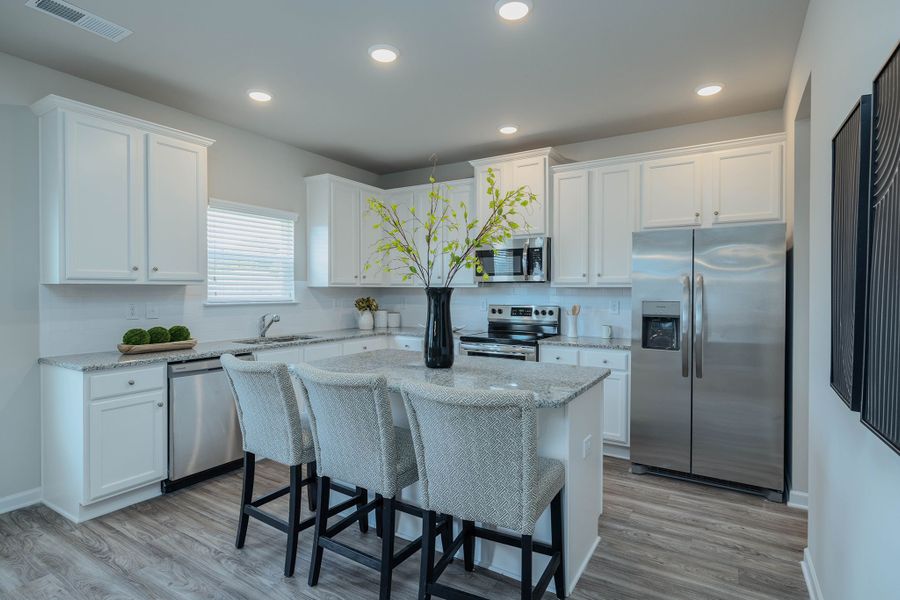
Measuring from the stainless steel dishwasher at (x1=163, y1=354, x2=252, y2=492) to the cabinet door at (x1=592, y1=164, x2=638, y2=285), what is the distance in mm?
3080

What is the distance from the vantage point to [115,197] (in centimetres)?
312

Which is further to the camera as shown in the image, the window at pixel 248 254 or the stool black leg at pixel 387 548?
the window at pixel 248 254

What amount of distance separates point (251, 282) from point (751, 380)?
413 cm

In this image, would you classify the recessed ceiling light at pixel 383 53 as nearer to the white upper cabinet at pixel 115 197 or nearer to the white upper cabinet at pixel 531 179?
the white upper cabinet at pixel 115 197

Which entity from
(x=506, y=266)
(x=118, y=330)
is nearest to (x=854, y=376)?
(x=506, y=266)

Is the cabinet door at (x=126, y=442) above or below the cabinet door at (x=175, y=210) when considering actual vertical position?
below

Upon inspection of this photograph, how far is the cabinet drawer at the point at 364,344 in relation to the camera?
4.65 metres

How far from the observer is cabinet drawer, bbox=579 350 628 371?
12.5ft

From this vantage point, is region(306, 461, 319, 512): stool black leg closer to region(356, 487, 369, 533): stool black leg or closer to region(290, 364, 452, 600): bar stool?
region(356, 487, 369, 533): stool black leg

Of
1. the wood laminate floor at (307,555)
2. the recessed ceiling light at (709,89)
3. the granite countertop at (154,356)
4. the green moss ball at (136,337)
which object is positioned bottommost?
the wood laminate floor at (307,555)

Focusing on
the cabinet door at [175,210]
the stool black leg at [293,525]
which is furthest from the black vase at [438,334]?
the cabinet door at [175,210]

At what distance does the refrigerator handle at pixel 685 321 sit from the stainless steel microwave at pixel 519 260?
4.25ft

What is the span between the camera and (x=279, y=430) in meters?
2.27

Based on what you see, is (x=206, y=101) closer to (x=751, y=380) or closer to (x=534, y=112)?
(x=534, y=112)
